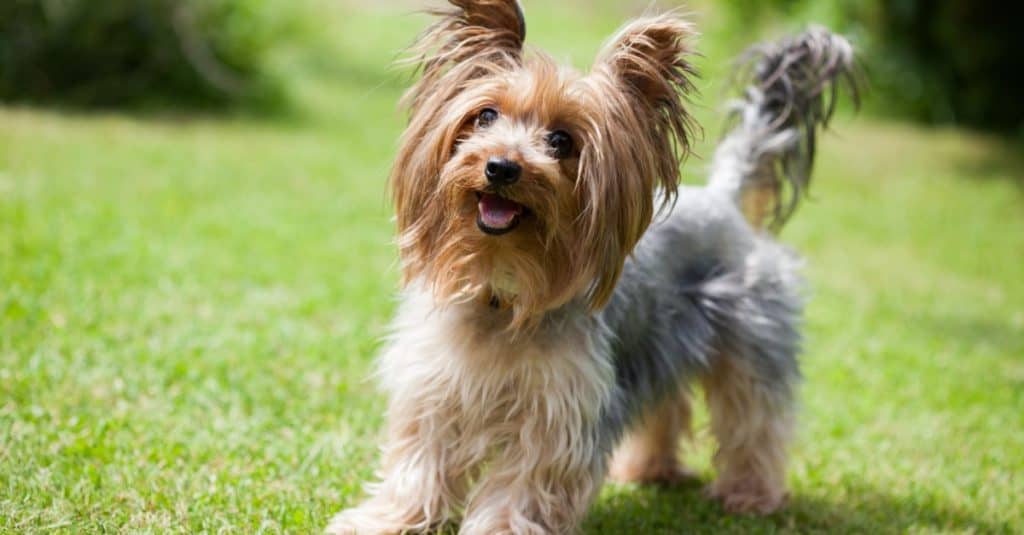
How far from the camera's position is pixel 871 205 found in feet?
38.1

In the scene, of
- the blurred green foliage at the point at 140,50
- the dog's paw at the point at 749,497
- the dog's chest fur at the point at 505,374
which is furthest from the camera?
the blurred green foliage at the point at 140,50

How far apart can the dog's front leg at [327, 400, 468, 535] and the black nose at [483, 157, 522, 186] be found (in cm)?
98

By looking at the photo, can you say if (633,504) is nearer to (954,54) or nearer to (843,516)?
(843,516)

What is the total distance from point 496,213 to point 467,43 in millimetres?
676

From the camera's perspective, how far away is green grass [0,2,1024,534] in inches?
173

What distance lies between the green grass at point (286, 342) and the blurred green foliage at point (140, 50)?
0.78 m

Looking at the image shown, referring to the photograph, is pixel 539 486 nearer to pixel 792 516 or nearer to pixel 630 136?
pixel 630 136

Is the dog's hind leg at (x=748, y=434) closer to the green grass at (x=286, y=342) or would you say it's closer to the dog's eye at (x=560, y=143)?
the green grass at (x=286, y=342)

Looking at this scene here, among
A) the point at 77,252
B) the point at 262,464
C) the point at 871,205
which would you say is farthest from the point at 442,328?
the point at 871,205

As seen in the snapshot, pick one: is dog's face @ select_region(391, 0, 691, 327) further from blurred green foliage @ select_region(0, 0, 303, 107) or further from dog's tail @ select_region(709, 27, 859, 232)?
blurred green foliage @ select_region(0, 0, 303, 107)

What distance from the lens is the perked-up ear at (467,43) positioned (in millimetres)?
3795

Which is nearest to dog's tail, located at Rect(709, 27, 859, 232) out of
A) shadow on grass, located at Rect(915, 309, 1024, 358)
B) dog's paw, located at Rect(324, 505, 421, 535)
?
dog's paw, located at Rect(324, 505, 421, 535)

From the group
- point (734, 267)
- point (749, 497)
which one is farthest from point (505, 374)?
point (749, 497)

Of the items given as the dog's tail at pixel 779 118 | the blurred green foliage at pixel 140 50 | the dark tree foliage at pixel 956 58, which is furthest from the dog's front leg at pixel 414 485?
the dark tree foliage at pixel 956 58
